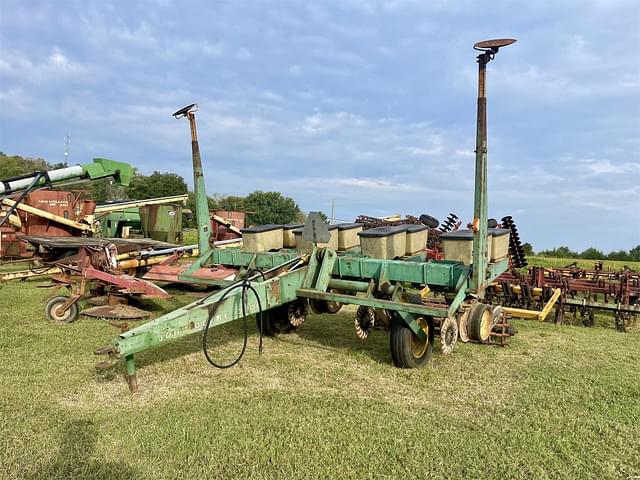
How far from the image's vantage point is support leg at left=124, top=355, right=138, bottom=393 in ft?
13.2

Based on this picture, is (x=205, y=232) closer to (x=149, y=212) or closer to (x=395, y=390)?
(x=395, y=390)

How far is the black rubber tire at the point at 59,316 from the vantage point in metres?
7.33

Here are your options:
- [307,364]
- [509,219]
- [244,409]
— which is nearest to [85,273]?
[307,364]

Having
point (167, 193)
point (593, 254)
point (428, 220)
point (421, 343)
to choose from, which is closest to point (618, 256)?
point (593, 254)

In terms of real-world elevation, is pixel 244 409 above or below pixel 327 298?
below

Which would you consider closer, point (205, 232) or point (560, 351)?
point (560, 351)

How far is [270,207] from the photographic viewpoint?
178ft

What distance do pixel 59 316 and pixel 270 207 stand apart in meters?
47.2

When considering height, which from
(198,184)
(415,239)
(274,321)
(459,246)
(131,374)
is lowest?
(131,374)

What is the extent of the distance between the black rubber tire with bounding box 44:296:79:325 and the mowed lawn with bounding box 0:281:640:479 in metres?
1.09

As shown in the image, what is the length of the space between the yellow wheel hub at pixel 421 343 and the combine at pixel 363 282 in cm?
1

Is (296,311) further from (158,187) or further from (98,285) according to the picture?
(158,187)

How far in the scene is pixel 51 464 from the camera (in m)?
3.03

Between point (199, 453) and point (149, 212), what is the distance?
1207 centimetres
